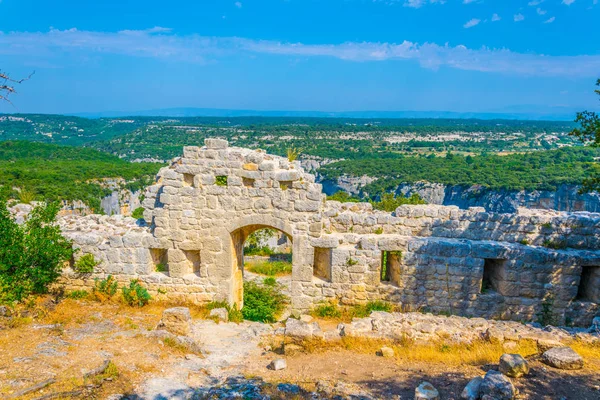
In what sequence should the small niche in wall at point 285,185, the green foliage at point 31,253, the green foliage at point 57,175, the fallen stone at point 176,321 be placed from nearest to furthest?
1. the fallen stone at point 176,321
2. the green foliage at point 31,253
3. the small niche in wall at point 285,185
4. the green foliage at point 57,175

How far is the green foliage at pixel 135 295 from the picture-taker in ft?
31.8

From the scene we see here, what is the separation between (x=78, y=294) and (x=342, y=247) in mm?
6043

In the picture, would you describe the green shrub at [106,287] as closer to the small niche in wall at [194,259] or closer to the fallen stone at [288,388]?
the small niche in wall at [194,259]

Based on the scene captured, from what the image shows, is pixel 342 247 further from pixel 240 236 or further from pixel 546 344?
pixel 546 344

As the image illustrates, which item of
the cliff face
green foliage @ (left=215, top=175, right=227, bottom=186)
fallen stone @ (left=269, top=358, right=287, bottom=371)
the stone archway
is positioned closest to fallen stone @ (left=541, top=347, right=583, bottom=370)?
fallen stone @ (left=269, top=358, right=287, bottom=371)

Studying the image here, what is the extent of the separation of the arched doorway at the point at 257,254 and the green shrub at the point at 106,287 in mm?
2695

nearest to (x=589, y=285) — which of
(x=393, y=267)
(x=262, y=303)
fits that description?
(x=393, y=267)

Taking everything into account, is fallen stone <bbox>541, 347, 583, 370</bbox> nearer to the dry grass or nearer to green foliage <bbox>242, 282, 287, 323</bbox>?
the dry grass

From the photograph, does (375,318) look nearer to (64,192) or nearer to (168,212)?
(168,212)

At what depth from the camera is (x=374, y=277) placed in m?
9.52

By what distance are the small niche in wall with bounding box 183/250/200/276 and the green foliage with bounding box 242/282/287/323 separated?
151 cm

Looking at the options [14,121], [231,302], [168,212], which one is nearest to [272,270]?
[231,302]

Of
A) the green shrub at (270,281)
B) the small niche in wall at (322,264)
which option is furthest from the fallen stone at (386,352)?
the green shrub at (270,281)

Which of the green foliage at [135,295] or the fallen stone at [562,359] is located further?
the green foliage at [135,295]
